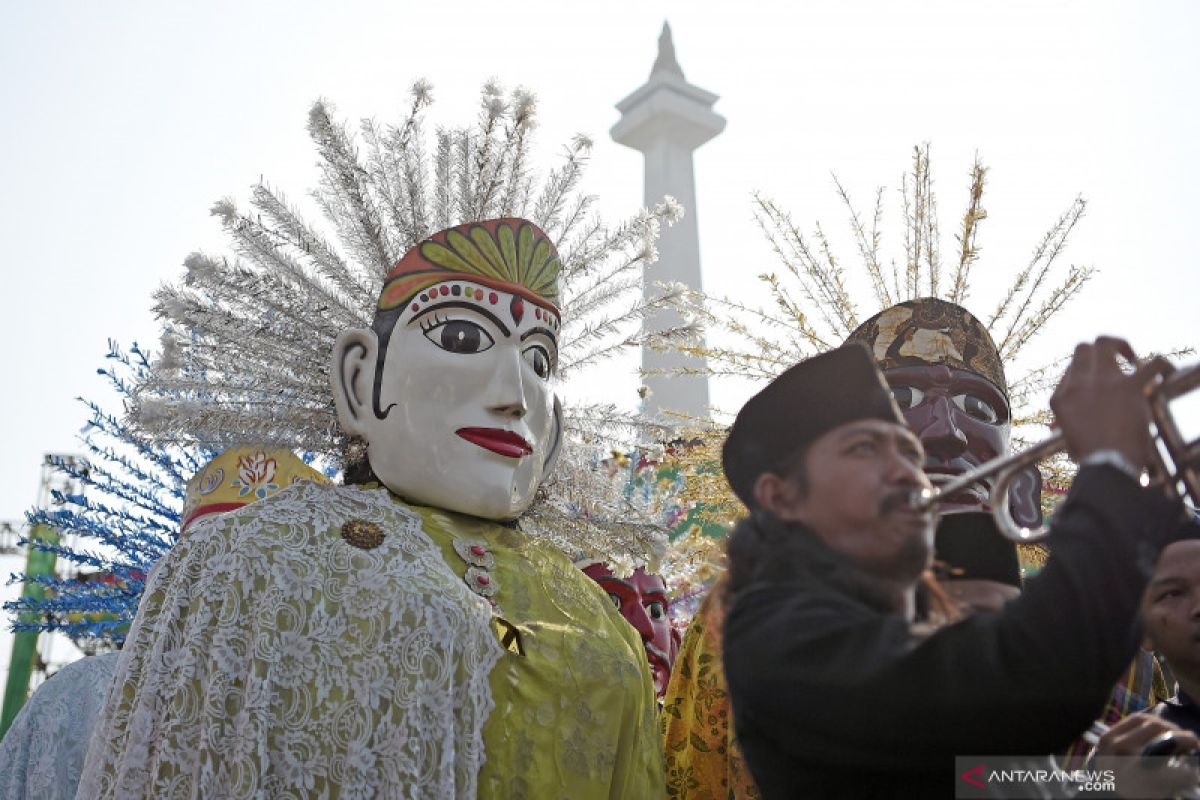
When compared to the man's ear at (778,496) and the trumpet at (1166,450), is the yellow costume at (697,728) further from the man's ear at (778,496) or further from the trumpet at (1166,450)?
the trumpet at (1166,450)

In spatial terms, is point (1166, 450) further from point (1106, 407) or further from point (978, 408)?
point (978, 408)

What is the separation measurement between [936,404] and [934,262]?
1171mm

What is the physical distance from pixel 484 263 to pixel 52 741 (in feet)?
6.51

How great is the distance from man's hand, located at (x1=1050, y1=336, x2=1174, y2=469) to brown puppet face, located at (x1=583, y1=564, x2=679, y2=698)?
8.91 feet

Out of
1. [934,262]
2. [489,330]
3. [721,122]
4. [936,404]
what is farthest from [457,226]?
[721,122]

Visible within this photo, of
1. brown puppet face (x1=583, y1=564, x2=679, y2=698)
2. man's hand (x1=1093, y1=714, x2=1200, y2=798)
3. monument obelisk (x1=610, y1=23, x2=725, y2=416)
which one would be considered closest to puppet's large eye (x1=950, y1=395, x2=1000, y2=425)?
man's hand (x1=1093, y1=714, x2=1200, y2=798)

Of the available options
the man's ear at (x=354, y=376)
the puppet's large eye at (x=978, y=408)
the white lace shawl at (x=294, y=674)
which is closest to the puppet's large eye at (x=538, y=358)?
the man's ear at (x=354, y=376)

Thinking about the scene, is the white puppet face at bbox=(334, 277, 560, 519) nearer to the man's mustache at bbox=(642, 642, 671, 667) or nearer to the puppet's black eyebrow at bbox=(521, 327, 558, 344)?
the puppet's black eyebrow at bbox=(521, 327, 558, 344)

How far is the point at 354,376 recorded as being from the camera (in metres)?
2.93

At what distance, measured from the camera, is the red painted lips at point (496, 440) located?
9.06ft

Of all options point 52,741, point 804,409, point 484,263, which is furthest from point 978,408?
point 52,741

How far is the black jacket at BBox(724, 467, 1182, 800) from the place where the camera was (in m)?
1.02

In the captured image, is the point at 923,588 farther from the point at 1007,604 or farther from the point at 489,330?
the point at 489,330

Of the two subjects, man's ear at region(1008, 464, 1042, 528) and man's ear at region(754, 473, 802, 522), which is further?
man's ear at region(1008, 464, 1042, 528)
